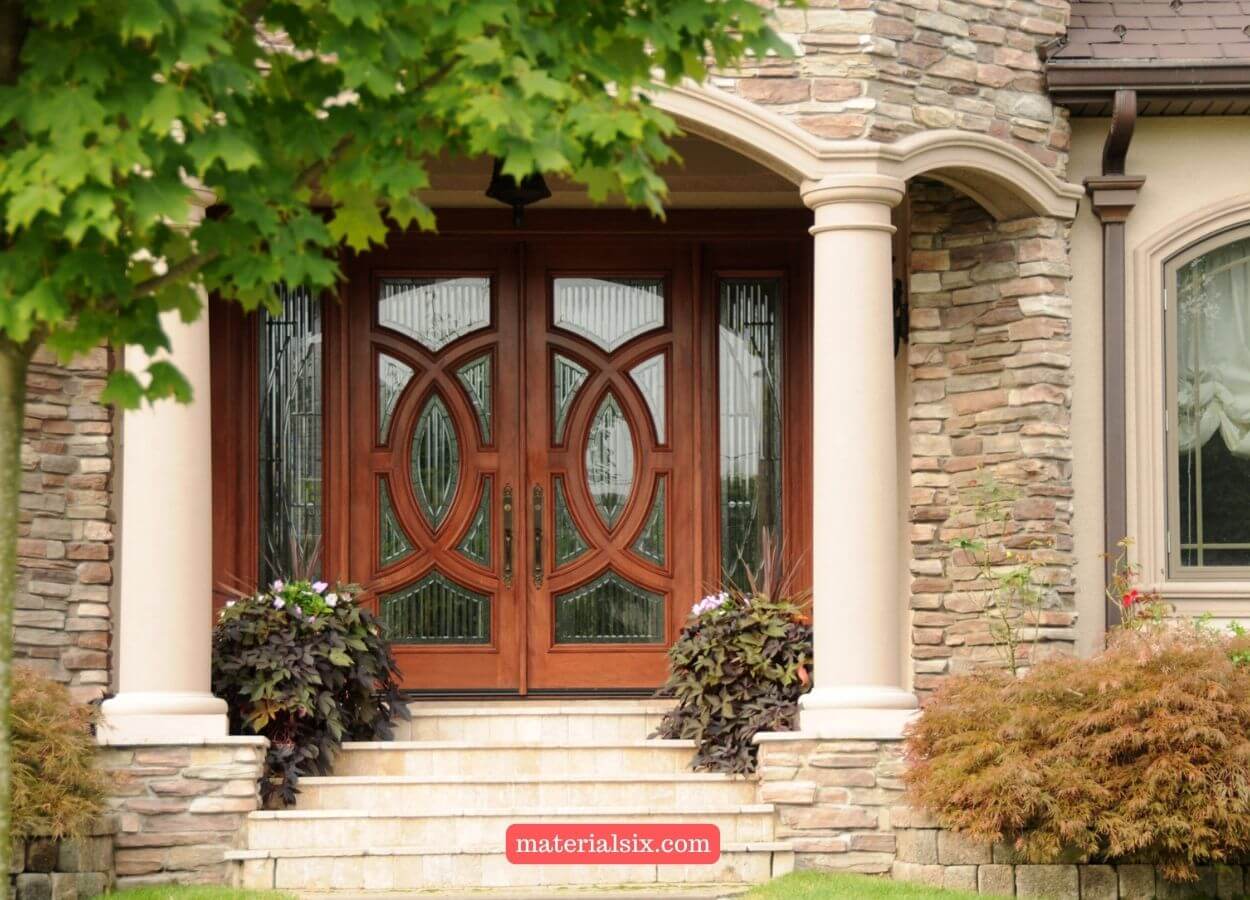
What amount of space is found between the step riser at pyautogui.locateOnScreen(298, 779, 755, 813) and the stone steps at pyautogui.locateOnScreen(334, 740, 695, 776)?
375mm

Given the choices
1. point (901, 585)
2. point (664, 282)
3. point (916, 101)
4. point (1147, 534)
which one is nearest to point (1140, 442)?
point (1147, 534)

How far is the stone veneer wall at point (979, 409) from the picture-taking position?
8.56 meters

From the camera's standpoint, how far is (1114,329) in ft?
28.9

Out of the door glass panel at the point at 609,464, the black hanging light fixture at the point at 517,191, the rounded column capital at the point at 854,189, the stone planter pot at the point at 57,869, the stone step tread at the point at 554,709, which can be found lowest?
Answer: the stone planter pot at the point at 57,869

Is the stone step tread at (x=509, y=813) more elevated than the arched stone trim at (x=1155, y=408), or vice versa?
the arched stone trim at (x=1155, y=408)

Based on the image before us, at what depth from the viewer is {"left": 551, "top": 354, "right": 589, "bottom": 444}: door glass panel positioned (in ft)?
32.3

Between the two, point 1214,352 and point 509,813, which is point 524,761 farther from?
point 1214,352

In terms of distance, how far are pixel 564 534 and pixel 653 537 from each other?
0.49 metres

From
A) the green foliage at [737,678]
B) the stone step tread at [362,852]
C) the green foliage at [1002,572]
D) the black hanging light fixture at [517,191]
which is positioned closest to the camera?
the stone step tread at [362,852]

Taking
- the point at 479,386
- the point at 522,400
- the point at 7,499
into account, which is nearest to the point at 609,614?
the point at 522,400

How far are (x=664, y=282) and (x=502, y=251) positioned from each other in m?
0.91

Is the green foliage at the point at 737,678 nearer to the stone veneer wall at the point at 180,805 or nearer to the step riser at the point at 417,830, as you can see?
the step riser at the point at 417,830

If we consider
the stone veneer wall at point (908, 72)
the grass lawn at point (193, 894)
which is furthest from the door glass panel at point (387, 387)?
the grass lawn at point (193, 894)

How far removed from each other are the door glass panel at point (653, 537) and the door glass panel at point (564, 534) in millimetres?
309
